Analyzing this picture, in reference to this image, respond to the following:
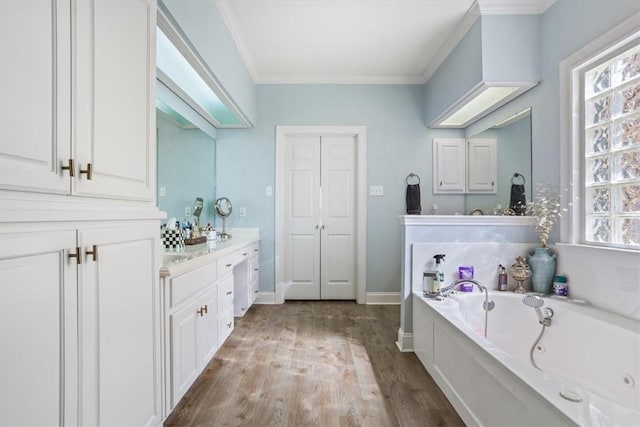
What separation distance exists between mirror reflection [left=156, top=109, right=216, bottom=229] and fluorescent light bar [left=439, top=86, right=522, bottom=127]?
247 centimetres

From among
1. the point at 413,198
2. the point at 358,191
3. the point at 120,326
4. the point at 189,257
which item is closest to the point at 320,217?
the point at 358,191

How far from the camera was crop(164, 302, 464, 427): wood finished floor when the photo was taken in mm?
1615

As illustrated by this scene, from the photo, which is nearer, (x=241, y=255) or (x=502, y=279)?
(x=502, y=279)

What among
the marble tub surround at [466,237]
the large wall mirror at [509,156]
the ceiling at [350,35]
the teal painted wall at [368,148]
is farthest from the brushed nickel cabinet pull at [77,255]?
the large wall mirror at [509,156]

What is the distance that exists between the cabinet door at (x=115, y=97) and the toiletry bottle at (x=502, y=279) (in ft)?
7.49

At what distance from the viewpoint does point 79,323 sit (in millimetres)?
932

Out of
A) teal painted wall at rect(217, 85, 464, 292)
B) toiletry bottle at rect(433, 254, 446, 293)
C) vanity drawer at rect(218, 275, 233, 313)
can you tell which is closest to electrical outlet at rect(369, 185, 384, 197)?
teal painted wall at rect(217, 85, 464, 292)

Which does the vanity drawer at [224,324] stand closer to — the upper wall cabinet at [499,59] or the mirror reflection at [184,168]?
the mirror reflection at [184,168]

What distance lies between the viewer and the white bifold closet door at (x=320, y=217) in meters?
3.72

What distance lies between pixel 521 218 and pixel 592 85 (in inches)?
36.9

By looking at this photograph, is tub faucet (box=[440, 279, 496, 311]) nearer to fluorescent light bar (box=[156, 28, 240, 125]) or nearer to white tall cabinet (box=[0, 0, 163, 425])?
white tall cabinet (box=[0, 0, 163, 425])

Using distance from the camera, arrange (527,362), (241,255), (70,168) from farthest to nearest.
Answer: (241,255), (527,362), (70,168)

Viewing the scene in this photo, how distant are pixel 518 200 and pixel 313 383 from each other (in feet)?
7.03

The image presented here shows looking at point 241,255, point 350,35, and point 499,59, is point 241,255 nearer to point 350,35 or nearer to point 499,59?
point 350,35
